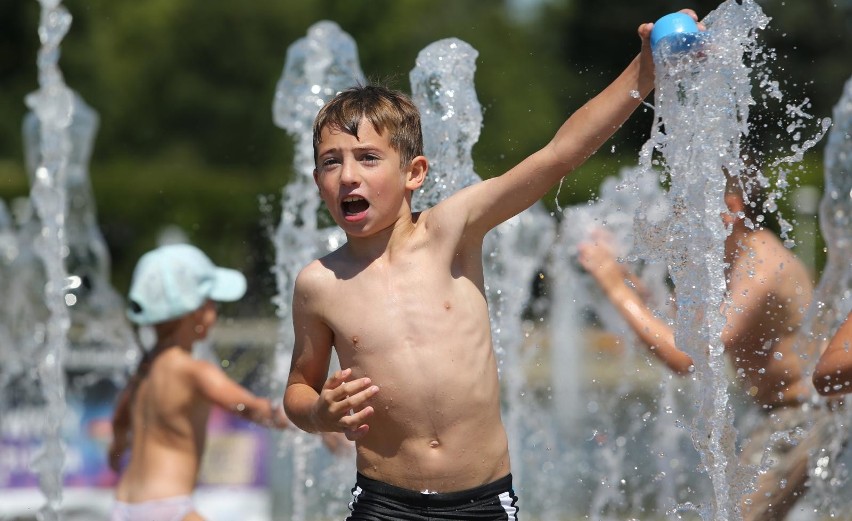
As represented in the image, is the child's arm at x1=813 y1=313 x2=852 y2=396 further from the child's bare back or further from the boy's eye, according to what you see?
the child's bare back

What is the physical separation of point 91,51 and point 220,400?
85.8 feet

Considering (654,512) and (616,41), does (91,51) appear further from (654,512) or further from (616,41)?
(654,512)

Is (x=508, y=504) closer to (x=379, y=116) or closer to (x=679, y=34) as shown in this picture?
(x=379, y=116)

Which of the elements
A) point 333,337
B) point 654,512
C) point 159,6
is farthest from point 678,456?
point 159,6

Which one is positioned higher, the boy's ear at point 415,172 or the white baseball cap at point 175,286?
the white baseball cap at point 175,286

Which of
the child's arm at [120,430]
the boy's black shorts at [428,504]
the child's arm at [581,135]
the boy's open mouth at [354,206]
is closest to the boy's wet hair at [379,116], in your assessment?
the boy's open mouth at [354,206]

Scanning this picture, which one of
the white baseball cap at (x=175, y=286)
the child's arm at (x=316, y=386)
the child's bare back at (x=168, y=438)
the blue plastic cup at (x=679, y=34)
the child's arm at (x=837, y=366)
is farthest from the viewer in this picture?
the white baseball cap at (x=175, y=286)

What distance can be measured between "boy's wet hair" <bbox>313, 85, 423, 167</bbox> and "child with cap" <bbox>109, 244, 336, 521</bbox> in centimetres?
170

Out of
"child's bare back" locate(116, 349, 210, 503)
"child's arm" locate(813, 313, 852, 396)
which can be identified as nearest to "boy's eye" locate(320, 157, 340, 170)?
"child's arm" locate(813, 313, 852, 396)

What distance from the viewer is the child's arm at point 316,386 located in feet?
8.38

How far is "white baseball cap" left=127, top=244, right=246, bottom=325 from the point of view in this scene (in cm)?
473

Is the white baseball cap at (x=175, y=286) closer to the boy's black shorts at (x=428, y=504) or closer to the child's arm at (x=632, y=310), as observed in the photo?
the child's arm at (x=632, y=310)

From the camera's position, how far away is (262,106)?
28.9m

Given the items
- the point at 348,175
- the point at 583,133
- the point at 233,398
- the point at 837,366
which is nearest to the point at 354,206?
the point at 348,175
